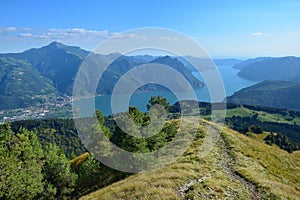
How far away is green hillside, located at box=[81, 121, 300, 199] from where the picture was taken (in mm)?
20188

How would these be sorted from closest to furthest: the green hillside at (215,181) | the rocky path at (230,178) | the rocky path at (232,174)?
the green hillside at (215,181) < the rocky path at (230,178) < the rocky path at (232,174)

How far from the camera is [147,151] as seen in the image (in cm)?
3494

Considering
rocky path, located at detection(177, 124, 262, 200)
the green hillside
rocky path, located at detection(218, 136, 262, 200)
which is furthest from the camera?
rocky path, located at detection(218, 136, 262, 200)

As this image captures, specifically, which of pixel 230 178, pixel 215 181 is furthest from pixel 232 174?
pixel 215 181

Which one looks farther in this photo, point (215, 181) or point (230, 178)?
point (230, 178)

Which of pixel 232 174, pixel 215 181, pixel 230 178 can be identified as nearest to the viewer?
pixel 215 181

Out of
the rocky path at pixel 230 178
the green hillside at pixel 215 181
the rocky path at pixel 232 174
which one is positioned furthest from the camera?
the rocky path at pixel 232 174

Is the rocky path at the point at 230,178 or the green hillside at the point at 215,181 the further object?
the rocky path at the point at 230,178

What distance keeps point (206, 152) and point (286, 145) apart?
122m

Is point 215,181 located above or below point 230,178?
above

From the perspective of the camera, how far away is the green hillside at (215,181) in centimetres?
2019

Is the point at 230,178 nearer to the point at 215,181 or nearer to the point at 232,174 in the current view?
the point at 232,174

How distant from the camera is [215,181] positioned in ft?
75.6

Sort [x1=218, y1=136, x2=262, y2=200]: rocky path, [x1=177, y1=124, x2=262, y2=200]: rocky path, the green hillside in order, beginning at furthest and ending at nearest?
1. [x1=218, y1=136, x2=262, y2=200]: rocky path
2. [x1=177, y1=124, x2=262, y2=200]: rocky path
3. the green hillside
